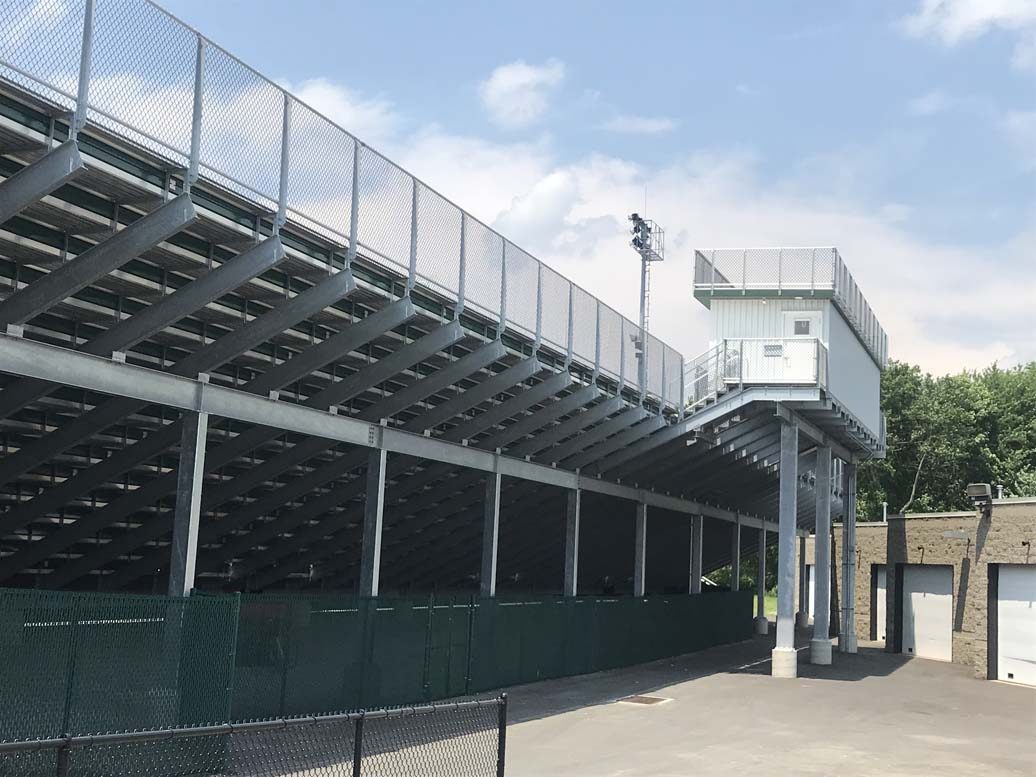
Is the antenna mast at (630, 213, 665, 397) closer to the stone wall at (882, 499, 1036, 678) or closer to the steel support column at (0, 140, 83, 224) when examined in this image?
the stone wall at (882, 499, 1036, 678)

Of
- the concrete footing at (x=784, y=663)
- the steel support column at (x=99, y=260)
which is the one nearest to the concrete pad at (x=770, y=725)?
the concrete footing at (x=784, y=663)

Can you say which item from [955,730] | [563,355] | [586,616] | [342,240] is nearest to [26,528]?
[342,240]

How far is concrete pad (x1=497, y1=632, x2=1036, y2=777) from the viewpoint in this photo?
1622cm

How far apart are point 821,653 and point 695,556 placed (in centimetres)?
899

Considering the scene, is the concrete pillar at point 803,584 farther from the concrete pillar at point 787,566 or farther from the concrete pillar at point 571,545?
the concrete pillar at point 571,545

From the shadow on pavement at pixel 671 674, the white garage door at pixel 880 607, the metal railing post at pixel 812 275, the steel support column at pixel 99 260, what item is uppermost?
the metal railing post at pixel 812 275

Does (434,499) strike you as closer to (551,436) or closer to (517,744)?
(551,436)

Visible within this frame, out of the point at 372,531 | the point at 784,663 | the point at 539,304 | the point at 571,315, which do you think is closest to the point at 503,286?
the point at 539,304

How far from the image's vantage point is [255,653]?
16.1m

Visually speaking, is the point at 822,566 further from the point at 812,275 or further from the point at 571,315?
the point at 571,315

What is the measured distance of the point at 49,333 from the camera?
1561 centimetres

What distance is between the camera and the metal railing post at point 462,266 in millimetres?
19625

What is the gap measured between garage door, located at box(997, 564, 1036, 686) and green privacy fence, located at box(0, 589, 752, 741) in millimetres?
11212

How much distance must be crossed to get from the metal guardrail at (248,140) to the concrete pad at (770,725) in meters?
7.35
